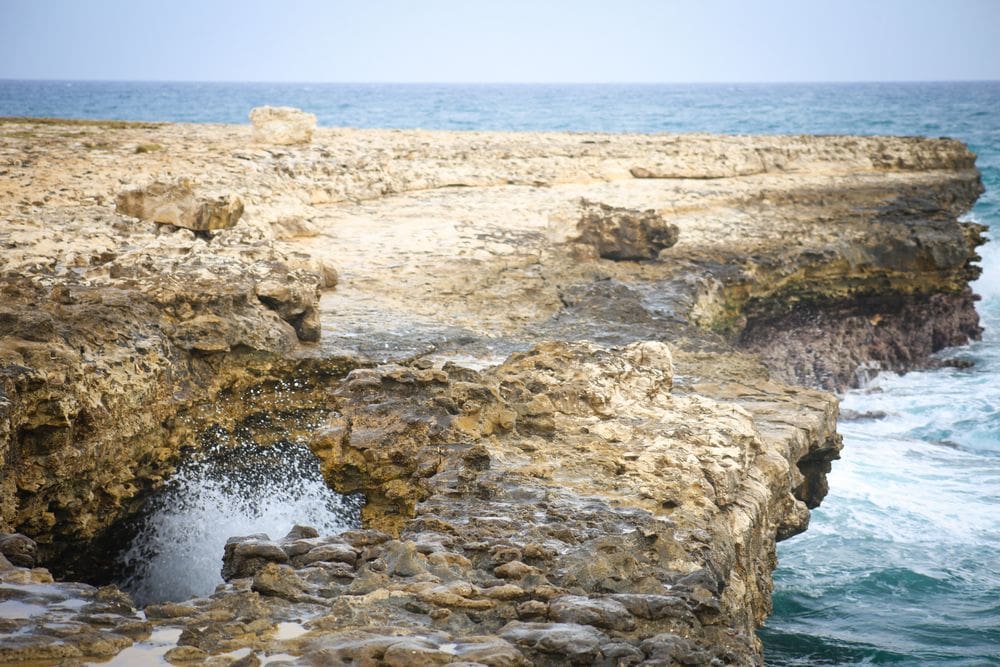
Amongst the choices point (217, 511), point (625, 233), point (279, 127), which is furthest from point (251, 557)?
point (279, 127)

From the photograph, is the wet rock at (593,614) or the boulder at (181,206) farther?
the boulder at (181,206)

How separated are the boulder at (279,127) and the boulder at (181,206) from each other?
5.16m

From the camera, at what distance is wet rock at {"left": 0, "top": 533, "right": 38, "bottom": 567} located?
4.64 metres

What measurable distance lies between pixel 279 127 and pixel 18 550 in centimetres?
1047

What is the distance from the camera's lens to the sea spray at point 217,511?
19.6ft

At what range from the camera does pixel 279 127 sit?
14.4 m

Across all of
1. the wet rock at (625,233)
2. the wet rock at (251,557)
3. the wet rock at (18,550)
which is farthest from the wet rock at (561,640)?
the wet rock at (625,233)

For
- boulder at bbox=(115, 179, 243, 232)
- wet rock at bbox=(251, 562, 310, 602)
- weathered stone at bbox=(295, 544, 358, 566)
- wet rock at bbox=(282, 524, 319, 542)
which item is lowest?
wet rock at bbox=(282, 524, 319, 542)

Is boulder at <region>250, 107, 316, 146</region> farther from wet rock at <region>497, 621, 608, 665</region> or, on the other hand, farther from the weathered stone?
wet rock at <region>497, 621, 608, 665</region>

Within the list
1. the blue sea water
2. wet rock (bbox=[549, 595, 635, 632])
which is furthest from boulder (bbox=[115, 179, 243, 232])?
wet rock (bbox=[549, 595, 635, 632])

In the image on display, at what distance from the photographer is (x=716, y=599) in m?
4.31

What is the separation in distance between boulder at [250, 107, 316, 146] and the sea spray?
8.42 meters

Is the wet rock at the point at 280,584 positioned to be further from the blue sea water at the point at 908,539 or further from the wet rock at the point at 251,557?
the blue sea water at the point at 908,539

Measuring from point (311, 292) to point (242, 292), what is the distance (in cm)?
50
